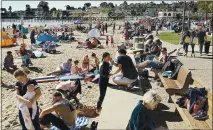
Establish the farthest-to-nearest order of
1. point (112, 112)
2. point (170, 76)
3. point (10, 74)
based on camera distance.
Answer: point (10, 74) → point (170, 76) → point (112, 112)

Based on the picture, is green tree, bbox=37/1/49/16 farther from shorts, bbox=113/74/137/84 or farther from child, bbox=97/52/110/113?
child, bbox=97/52/110/113

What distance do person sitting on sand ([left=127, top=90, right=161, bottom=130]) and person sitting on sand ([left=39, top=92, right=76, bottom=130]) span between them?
7.18 feet

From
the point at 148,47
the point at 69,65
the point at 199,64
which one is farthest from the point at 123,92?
the point at 148,47

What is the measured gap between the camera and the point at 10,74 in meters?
15.9

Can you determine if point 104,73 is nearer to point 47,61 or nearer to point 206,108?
point 206,108

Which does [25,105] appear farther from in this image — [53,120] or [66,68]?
[66,68]

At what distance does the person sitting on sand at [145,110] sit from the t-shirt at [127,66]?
3.54 metres

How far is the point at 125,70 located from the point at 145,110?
12.2ft

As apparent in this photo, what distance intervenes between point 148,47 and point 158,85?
6118mm

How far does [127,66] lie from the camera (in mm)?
8031

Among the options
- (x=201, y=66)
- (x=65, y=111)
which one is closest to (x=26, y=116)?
(x=65, y=111)

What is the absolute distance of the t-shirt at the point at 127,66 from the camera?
802cm

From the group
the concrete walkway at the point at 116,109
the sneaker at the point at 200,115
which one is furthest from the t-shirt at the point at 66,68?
the sneaker at the point at 200,115

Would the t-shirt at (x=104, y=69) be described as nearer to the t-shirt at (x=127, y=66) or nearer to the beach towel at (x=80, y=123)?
the t-shirt at (x=127, y=66)
